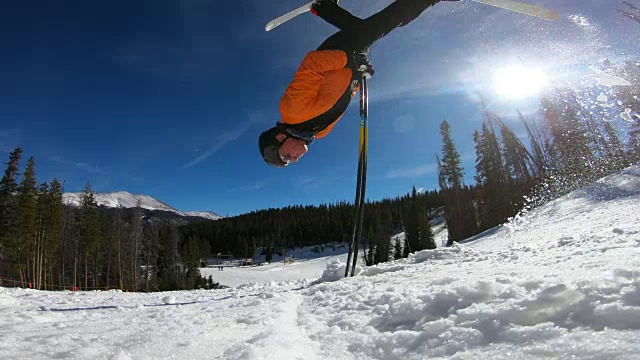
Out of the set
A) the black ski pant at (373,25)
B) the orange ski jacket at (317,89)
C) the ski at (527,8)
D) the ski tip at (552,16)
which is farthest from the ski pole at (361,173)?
the ski tip at (552,16)

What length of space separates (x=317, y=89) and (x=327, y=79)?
0.12 metres

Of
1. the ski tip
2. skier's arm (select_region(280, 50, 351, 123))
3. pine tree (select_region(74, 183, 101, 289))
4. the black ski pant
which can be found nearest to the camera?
skier's arm (select_region(280, 50, 351, 123))

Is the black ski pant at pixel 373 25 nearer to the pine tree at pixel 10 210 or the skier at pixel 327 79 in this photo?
the skier at pixel 327 79

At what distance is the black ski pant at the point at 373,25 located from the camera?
304 centimetres

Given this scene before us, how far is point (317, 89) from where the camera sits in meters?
2.88

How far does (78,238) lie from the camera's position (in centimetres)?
4109

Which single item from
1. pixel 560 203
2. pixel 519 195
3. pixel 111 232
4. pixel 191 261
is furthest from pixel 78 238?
pixel 519 195

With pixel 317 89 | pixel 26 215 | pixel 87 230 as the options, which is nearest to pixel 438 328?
pixel 317 89

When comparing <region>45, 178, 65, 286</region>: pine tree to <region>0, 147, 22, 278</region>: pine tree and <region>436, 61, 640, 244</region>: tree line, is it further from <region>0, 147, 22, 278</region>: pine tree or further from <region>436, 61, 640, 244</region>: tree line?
<region>436, 61, 640, 244</region>: tree line

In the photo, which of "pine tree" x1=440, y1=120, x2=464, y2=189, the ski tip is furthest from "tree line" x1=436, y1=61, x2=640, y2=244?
the ski tip

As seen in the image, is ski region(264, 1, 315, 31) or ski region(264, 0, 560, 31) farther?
ski region(264, 1, 315, 31)

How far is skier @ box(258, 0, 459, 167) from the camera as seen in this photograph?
2832 mm

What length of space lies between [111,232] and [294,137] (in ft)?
170

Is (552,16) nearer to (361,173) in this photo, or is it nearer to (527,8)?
(527,8)
